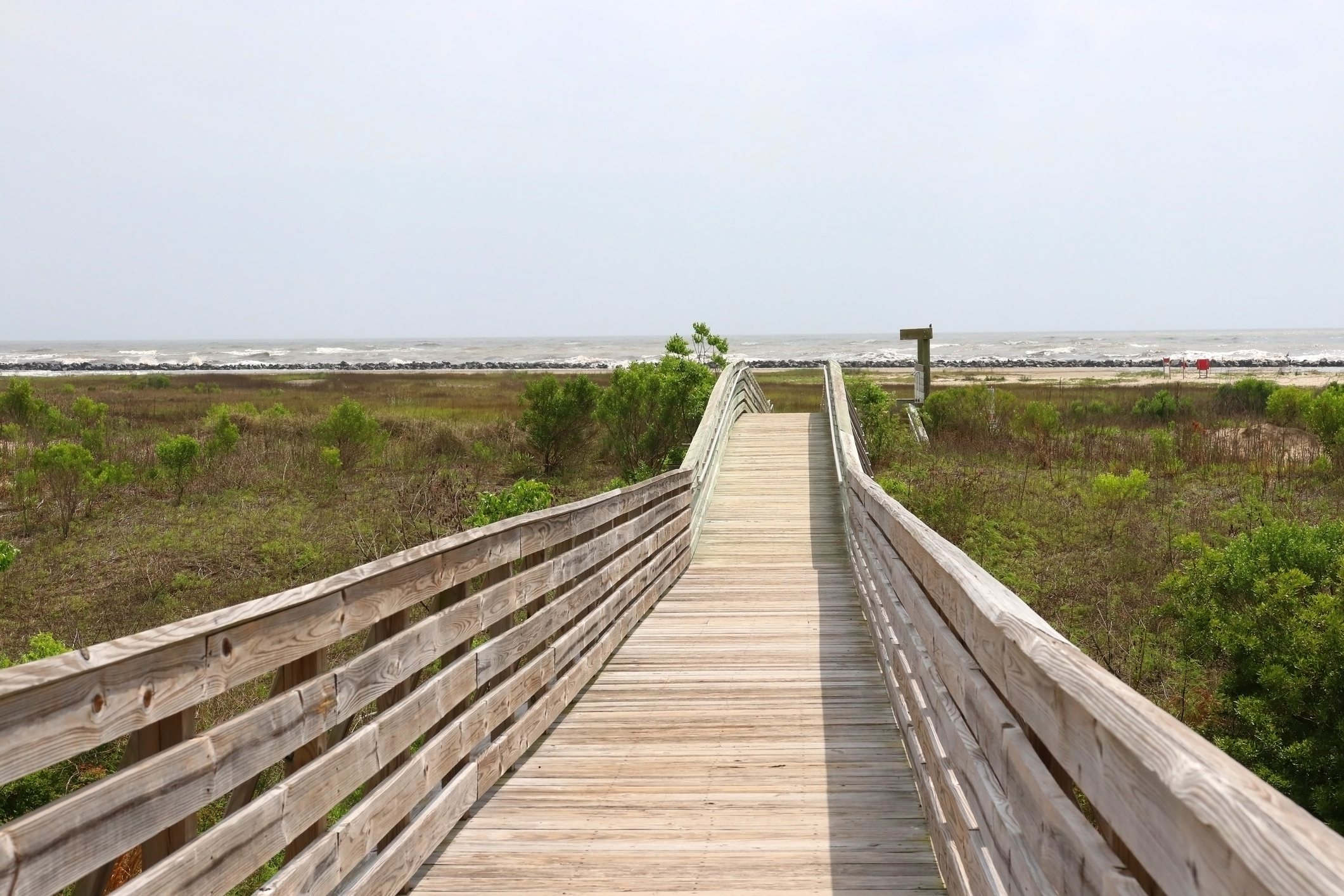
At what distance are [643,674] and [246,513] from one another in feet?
36.6

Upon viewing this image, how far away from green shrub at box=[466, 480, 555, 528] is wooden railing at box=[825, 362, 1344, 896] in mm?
7031

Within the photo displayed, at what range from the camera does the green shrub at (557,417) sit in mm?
21094

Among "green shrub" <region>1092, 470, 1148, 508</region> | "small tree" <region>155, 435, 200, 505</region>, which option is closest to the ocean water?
"small tree" <region>155, 435, 200, 505</region>

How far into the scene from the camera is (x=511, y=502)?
11602 millimetres

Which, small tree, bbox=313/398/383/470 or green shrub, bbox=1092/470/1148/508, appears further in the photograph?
small tree, bbox=313/398/383/470

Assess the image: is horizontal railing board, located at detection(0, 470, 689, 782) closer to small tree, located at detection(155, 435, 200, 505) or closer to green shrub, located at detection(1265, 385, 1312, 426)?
small tree, located at detection(155, 435, 200, 505)

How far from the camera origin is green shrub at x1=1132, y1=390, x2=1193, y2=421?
2806 centimetres

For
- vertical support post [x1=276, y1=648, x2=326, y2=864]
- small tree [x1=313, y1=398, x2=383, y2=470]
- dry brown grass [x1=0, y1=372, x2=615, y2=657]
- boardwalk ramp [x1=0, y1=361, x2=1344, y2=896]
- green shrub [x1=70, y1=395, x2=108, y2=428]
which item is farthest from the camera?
green shrub [x1=70, y1=395, x2=108, y2=428]

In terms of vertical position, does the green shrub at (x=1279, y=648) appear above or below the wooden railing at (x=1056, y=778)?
below

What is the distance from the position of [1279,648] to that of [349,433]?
17.7m

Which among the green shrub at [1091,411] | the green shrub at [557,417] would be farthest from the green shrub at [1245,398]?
the green shrub at [557,417]

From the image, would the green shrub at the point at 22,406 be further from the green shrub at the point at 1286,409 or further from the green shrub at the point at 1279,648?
the green shrub at the point at 1286,409

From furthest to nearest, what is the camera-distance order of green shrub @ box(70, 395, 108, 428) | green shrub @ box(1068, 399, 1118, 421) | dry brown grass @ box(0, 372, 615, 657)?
green shrub @ box(1068, 399, 1118, 421) → green shrub @ box(70, 395, 108, 428) → dry brown grass @ box(0, 372, 615, 657)

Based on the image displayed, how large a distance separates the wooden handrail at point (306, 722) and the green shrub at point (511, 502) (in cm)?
578
